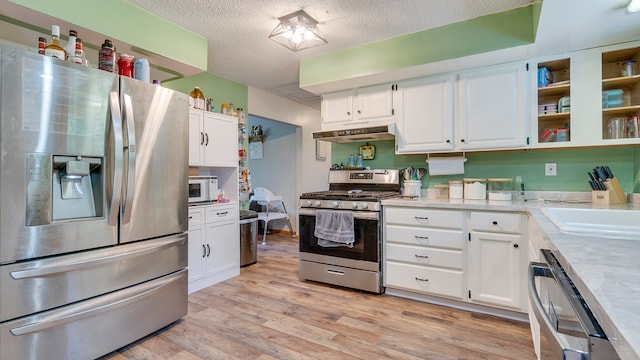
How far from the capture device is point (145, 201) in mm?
1915

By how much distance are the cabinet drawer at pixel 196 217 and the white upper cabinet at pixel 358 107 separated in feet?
5.29

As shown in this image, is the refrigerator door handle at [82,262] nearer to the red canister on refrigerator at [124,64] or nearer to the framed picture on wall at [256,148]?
the red canister on refrigerator at [124,64]

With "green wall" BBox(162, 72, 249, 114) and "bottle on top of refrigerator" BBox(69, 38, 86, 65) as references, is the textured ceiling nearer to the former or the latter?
"green wall" BBox(162, 72, 249, 114)

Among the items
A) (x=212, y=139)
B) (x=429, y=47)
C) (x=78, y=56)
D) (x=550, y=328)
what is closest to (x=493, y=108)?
(x=429, y=47)

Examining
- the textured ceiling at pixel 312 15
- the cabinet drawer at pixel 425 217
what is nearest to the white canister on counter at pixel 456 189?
the cabinet drawer at pixel 425 217

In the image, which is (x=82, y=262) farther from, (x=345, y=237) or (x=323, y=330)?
(x=345, y=237)

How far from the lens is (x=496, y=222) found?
2240mm

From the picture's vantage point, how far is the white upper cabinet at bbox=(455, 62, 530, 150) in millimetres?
2447

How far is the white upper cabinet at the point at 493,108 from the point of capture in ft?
8.03

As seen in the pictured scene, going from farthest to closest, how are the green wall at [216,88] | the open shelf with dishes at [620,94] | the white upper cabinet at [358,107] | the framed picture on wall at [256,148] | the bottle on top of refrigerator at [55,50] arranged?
1. the framed picture on wall at [256,148]
2. the green wall at [216,88]
3. the white upper cabinet at [358,107]
4. the open shelf with dishes at [620,94]
5. the bottle on top of refrigerator at [55,50]

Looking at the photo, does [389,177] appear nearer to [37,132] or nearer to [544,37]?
[544,37]

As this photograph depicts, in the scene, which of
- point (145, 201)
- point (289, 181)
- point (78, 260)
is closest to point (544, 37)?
point (145, 201)

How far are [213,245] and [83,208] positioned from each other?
1.39 metres

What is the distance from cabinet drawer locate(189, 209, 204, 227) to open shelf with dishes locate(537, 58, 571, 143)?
307cm
